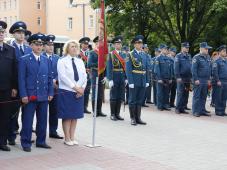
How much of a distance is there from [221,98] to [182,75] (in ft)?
4.19

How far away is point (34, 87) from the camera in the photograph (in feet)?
26.5

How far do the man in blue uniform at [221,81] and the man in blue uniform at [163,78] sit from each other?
1.55 m

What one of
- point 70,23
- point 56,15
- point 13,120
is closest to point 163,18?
point 13,120

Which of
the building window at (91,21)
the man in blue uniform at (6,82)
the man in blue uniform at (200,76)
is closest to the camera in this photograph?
the man in blue uniform at (6,82)

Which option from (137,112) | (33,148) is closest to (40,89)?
(33,148)

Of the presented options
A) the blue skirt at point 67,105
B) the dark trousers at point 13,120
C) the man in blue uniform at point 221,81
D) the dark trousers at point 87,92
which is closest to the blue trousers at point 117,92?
the dark trousers at point 87,92

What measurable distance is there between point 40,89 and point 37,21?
61559mm

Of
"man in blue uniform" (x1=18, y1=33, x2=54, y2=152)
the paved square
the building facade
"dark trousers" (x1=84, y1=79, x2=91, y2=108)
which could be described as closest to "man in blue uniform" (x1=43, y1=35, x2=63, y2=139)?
the paved square

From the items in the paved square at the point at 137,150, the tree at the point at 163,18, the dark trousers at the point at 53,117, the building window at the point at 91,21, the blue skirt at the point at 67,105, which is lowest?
the paved square at the point at 137,150

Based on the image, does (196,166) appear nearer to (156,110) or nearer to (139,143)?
(139,143)

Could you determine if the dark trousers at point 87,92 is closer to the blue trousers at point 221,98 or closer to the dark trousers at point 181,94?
the dark trousers at point 181,94

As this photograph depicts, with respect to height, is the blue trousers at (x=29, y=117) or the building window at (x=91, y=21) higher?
the building window at (x=91, y=21)

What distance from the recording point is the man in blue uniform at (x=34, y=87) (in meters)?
7.98

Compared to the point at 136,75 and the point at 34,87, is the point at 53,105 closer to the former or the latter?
the point at 34,87
